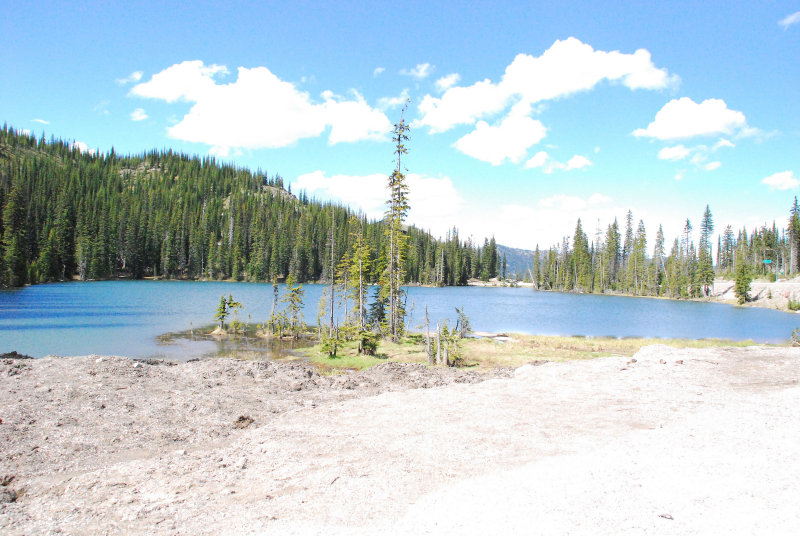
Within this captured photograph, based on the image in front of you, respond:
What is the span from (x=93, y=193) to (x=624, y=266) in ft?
613

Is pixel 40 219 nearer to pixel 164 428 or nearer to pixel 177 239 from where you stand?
pixel 177 239

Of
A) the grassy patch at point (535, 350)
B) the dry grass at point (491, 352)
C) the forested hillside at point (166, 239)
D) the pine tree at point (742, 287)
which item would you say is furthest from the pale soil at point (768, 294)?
the forested hillside at point (166, 239)

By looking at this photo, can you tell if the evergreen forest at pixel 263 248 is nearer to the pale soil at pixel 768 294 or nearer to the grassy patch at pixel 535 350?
the pale soil at pixel 768 294

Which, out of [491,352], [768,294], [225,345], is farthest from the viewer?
[768,294]

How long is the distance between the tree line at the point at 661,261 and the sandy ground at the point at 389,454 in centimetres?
10786

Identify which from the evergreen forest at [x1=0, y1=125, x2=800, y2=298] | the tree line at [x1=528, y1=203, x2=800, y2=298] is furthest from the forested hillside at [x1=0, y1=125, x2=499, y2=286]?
the tree line at [x1=528, y1=203, x2=800, y2=298]

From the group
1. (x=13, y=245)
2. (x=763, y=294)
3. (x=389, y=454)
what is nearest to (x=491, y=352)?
(x=389, y=454)

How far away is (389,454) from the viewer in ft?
29.8

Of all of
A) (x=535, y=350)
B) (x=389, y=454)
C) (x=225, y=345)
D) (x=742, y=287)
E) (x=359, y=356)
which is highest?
(x=742, y=287)

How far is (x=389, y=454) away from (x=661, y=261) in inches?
5434

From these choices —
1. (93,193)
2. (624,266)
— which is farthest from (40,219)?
(624,266)

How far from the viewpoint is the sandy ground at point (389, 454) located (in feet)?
20.6

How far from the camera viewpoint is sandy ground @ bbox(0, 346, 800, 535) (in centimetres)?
628

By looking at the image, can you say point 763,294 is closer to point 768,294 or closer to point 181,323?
point 768,294
